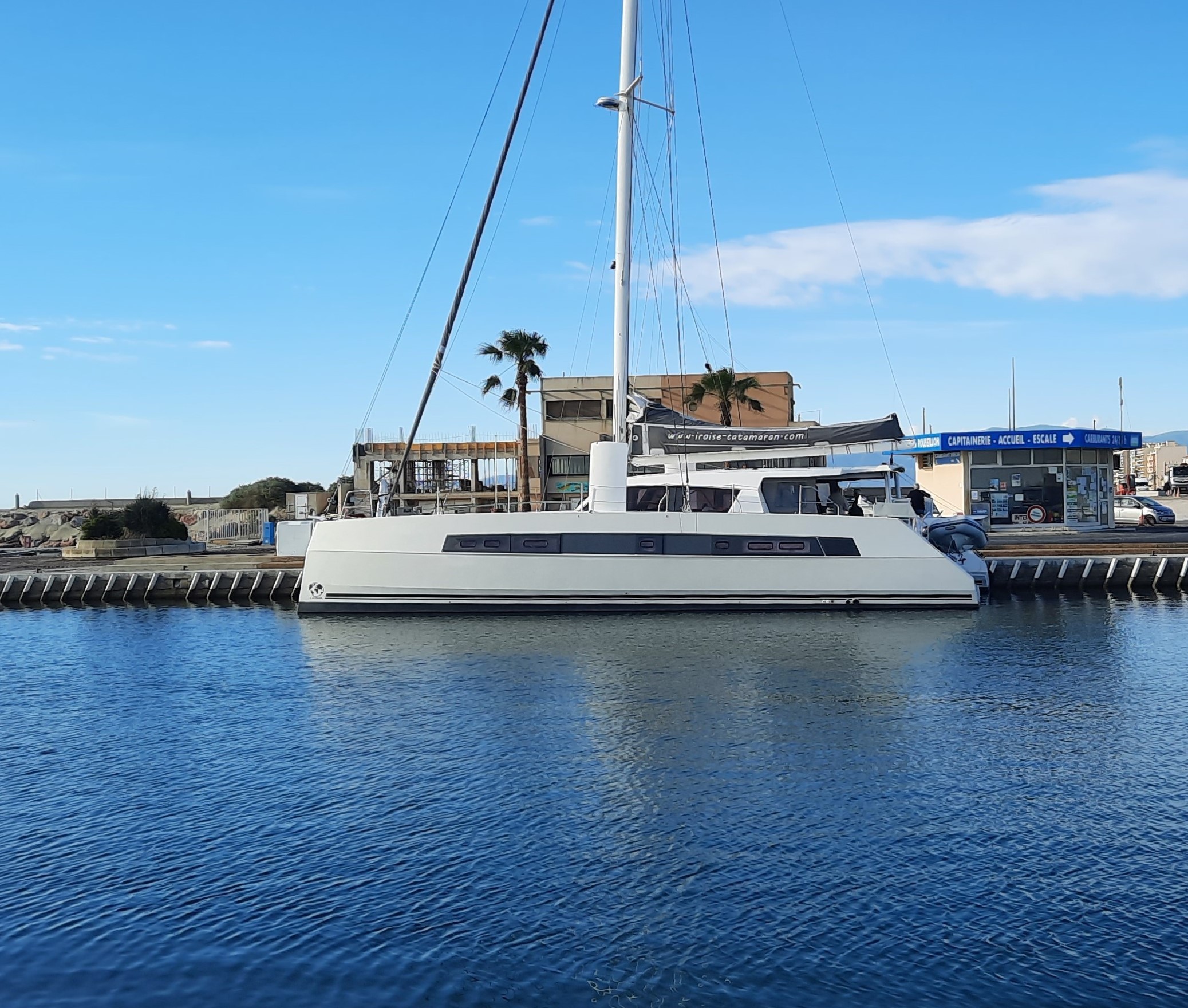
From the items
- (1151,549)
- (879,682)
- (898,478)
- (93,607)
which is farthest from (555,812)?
(1151,549)

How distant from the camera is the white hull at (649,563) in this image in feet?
83.4

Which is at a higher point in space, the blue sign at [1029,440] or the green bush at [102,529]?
the blue sign at [1029,440]

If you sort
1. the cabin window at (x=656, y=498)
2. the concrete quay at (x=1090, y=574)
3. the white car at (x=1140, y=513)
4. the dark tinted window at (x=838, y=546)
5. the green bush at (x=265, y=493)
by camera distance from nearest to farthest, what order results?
the dark tinted window at (x=838, y=546) < the cabin window at (x=656, y=498) < the concrete quay at (x=1090, y=574) < the white car at (x=1140, y=513) < the green bush at (x=265, y=493)

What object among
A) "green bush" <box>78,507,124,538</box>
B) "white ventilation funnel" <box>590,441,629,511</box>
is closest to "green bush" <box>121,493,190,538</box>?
"green bush" <box>78,507,124,538</box>

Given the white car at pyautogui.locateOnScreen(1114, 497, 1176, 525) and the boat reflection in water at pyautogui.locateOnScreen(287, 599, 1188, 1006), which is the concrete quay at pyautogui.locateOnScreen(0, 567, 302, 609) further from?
the white car at pyautogui.locateOnScreen(1114, 497, 1176, 525)

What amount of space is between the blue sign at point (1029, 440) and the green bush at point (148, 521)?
31.2 m

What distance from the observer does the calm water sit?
7.79 meters

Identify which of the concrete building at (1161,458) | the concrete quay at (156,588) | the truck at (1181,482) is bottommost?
the concrete quay at (156,588)

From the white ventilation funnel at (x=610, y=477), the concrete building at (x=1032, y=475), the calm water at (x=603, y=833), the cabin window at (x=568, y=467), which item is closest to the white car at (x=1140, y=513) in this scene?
the concrete building at (x=1032, y=475)

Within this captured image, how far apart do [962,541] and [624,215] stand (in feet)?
40.8

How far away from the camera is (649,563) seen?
25484 mm

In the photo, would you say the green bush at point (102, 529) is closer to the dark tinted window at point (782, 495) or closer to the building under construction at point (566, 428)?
the building under construction at point (566, 428)

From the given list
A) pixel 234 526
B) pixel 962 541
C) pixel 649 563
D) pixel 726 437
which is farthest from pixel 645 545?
pixel 234 526

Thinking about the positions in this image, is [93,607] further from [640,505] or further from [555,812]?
[555,812]
